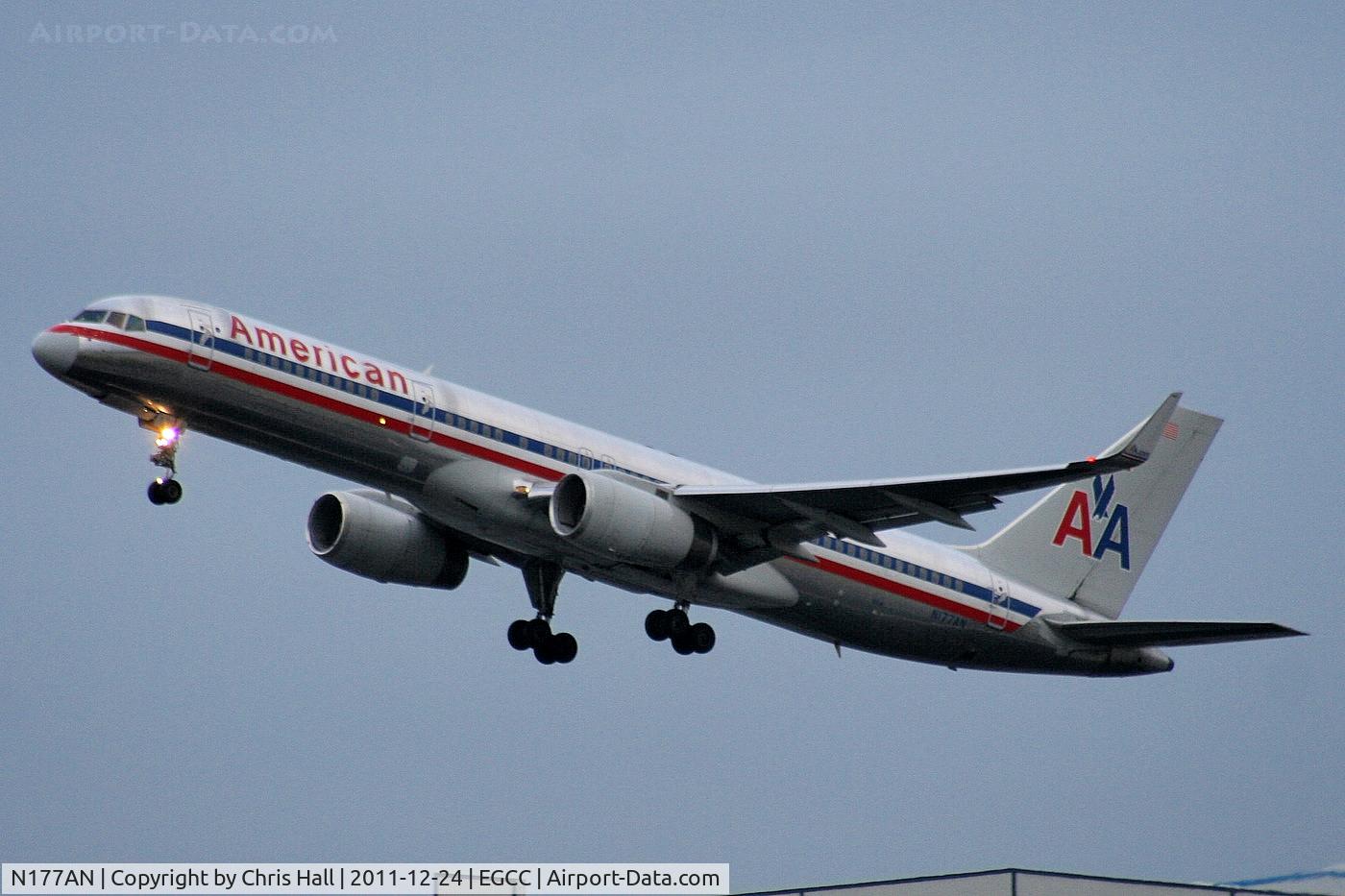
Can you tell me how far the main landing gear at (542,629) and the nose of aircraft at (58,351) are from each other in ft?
37.7

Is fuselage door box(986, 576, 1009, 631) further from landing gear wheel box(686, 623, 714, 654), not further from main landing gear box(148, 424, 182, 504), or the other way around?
main landing gear box(148, 424, 182, 504)

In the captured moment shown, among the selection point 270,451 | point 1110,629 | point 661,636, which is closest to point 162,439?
point 270,451

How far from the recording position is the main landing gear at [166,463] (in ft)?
121

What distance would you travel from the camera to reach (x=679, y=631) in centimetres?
4138

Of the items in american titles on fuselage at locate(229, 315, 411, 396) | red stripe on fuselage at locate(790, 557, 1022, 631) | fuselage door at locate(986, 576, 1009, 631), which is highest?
american titles on fuselage at locate(229, 315, 411, 396)

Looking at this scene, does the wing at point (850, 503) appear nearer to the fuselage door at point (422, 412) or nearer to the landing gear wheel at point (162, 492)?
the fuselage door at point (422, 412)

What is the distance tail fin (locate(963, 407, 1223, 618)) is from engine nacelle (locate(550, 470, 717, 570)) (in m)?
9.74

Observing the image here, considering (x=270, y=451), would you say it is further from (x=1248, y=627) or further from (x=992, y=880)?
(x=1248, y=627)

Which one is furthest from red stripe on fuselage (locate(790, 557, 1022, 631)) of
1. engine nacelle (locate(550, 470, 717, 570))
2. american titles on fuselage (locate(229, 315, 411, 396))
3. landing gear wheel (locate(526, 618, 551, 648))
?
american titles on fuselage (locate(229, 315, 411, 396))

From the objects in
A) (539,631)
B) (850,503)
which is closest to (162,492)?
(539,631)

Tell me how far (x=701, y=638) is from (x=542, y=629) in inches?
169

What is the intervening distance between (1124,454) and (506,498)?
11103 mm

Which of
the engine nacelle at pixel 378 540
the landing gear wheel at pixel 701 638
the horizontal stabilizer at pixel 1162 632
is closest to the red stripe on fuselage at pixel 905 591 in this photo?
the horizontal stabilizer at pixel 1162 632

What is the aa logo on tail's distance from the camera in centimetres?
4739
